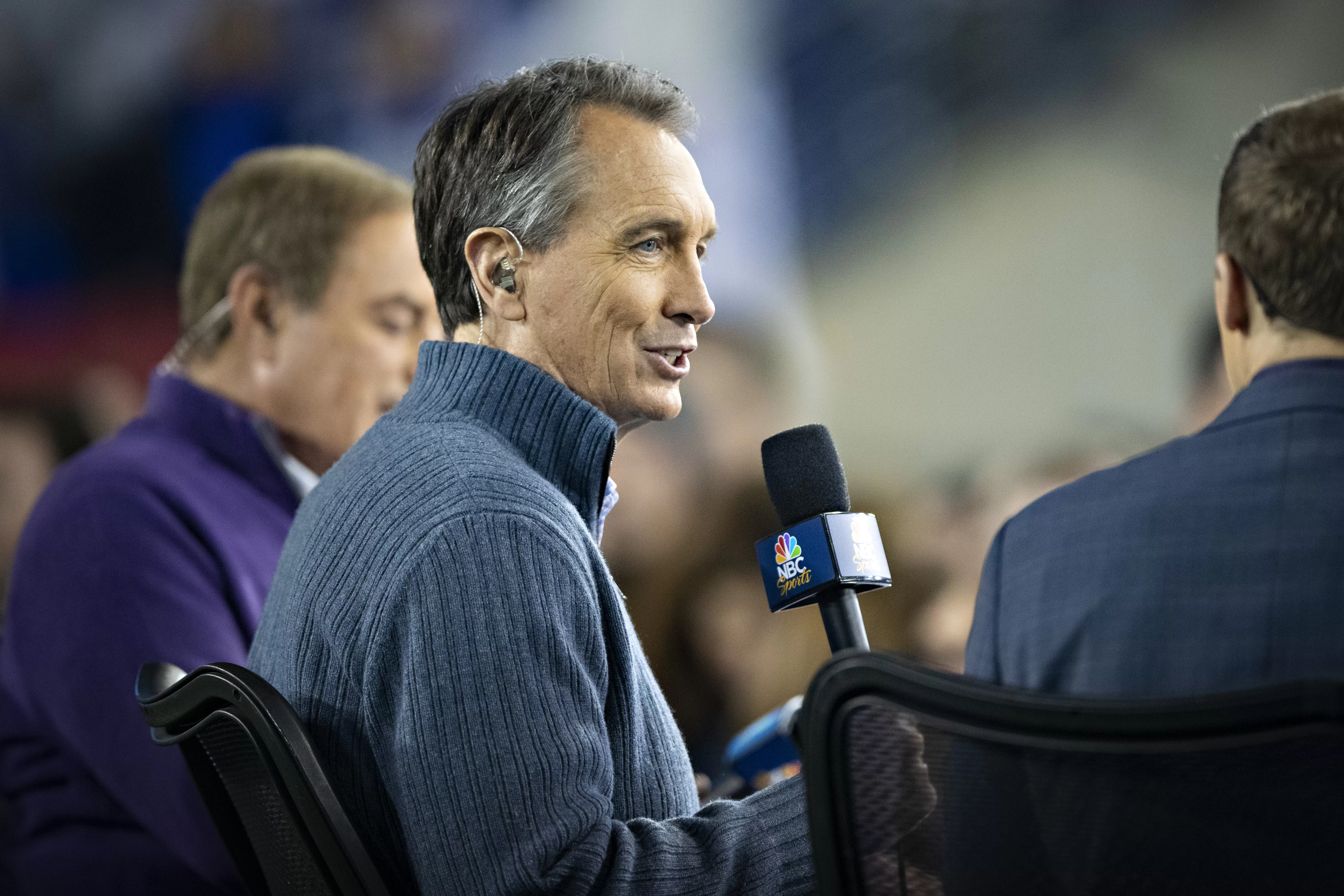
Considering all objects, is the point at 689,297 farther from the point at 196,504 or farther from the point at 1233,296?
the point at 196,504

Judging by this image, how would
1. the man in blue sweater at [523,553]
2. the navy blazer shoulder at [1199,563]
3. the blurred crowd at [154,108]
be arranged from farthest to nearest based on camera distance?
the blurred crowd at [154,108], the man in blue sweater at [523,553], the navy blazer shoulder at [1199,563]

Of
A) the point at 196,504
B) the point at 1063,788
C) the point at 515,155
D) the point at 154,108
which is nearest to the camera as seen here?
the point at 1063,788

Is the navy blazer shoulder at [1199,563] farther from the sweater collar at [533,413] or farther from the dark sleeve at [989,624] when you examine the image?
the sweater collar at [533,413]

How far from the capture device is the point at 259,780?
0.98 meters

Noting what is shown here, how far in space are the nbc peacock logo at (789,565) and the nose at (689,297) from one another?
28cm

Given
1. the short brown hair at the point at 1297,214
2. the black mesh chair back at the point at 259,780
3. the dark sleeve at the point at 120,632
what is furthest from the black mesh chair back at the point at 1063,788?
the dark sleeve at the point at 120,632

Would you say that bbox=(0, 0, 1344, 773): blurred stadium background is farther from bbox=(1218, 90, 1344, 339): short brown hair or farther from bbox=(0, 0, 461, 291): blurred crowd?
bbox=(1218, 90, 1344, 339): short brown hair

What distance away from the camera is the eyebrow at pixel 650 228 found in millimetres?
1257

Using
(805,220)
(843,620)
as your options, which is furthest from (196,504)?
(805,220)

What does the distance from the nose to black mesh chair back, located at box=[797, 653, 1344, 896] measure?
68cm

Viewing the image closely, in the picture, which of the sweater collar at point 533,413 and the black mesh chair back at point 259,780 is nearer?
the black mesh chair back at point 259,780

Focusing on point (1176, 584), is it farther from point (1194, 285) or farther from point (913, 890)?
point (1194, 285)

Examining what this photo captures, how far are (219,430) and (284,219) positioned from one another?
33 cm

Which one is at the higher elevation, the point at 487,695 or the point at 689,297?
the point at 689,297
